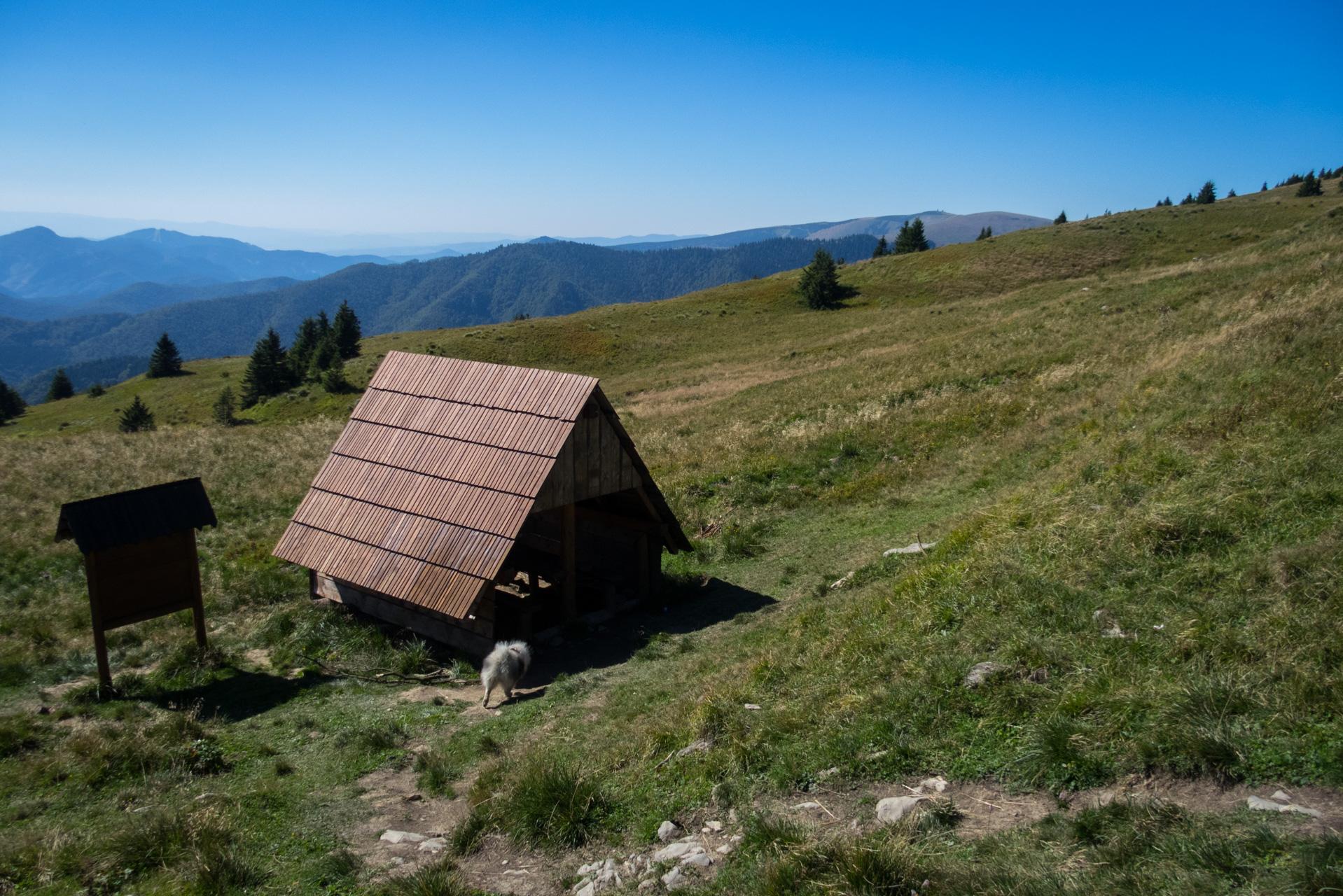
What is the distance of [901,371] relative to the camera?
1210 inches

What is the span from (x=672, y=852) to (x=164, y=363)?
105m

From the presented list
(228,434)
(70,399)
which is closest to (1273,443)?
(228,434)

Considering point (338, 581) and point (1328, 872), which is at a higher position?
point (1328, 872)

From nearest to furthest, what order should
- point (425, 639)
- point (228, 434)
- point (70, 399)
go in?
1. point (425, 639)
2. point (228, 434)
3. point (70, 399)

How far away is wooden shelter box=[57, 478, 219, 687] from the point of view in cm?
1116

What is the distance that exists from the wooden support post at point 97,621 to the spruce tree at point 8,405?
88051 millimetres

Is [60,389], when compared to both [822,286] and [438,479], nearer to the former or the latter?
[822,286]

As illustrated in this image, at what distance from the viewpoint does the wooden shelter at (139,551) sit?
11164 mm

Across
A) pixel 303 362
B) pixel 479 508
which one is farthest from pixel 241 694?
pixel 303 362

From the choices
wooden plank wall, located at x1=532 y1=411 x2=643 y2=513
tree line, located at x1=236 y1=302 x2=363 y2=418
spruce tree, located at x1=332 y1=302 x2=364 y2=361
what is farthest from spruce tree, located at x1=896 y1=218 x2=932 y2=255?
wooden plank wall, located at x1=532 y1=411 x2=643 y2=513

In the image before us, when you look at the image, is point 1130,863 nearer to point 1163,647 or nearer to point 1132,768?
point 1132,768

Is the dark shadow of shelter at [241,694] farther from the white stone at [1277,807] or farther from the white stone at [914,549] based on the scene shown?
the white stone at [1277,807]

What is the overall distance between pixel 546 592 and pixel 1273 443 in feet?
36.9

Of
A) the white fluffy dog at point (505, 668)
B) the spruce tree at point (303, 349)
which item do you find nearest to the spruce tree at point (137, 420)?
the spruce tree at point (303, 349)
